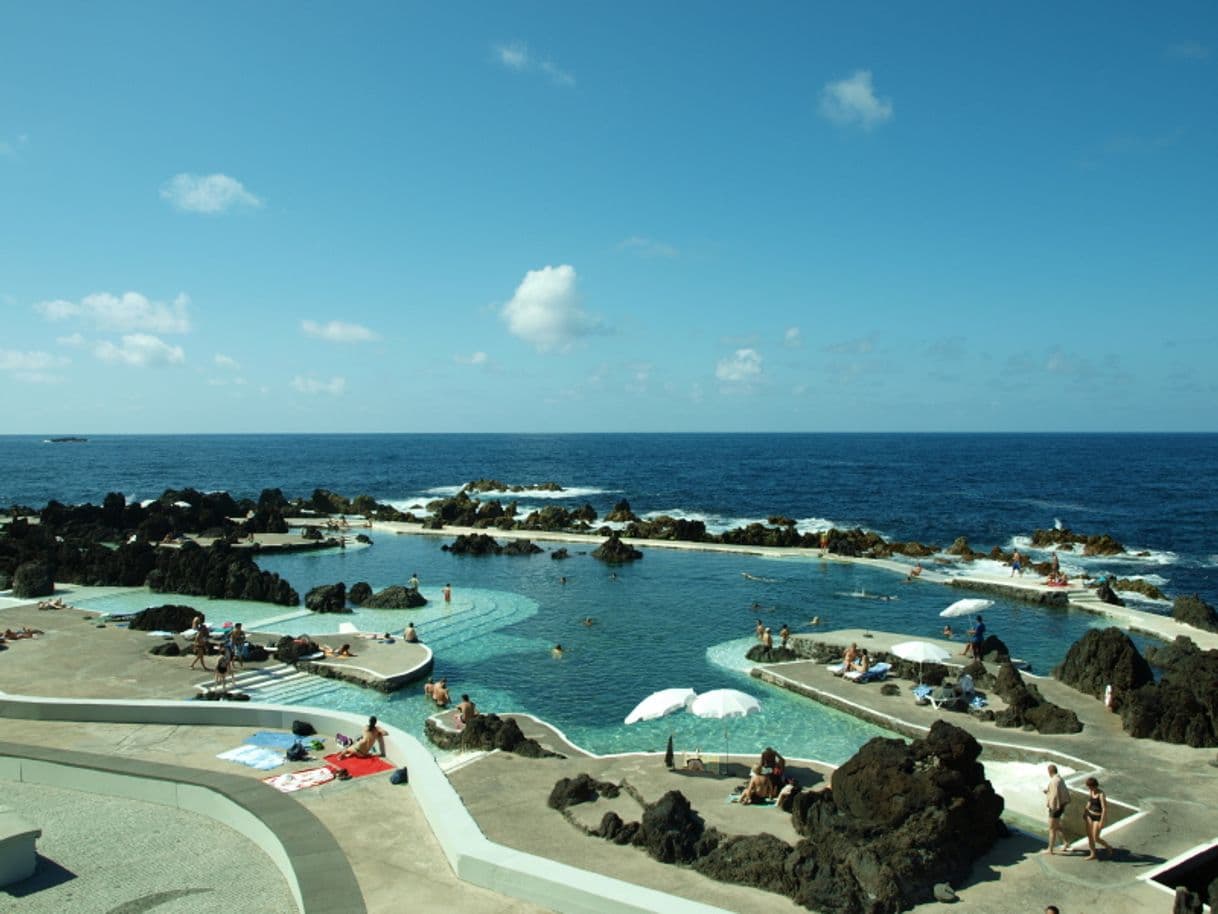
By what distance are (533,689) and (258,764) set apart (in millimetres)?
14429

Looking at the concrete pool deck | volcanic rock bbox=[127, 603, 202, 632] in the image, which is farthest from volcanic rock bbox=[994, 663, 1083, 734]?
volcanic rock bbox=[127, 603, 202, 632]

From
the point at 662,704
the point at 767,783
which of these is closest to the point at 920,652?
the point at 662,704

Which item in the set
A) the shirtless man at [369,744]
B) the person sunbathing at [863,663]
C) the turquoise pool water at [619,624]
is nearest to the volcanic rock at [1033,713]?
the turquoise pool water at [619,624]

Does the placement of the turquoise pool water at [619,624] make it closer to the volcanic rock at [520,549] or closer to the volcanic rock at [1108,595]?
the volcanic rock at [520,549]

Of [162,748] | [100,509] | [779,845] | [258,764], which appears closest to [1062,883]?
[779,845]

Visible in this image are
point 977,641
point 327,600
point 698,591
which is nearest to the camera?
point 977,641

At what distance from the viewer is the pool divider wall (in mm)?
10742

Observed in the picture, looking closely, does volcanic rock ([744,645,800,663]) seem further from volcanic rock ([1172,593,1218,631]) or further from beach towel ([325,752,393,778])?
volcanic rock ([1172,593,1218,631])

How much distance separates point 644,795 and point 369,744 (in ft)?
20.1

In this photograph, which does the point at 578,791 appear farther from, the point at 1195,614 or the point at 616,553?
the point at 616,553

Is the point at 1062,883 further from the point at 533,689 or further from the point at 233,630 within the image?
the point at 233,630

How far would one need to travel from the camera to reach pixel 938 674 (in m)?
29.2

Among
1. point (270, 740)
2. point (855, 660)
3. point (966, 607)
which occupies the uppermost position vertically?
point (270, 740)

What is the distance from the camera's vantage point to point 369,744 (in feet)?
54.5
